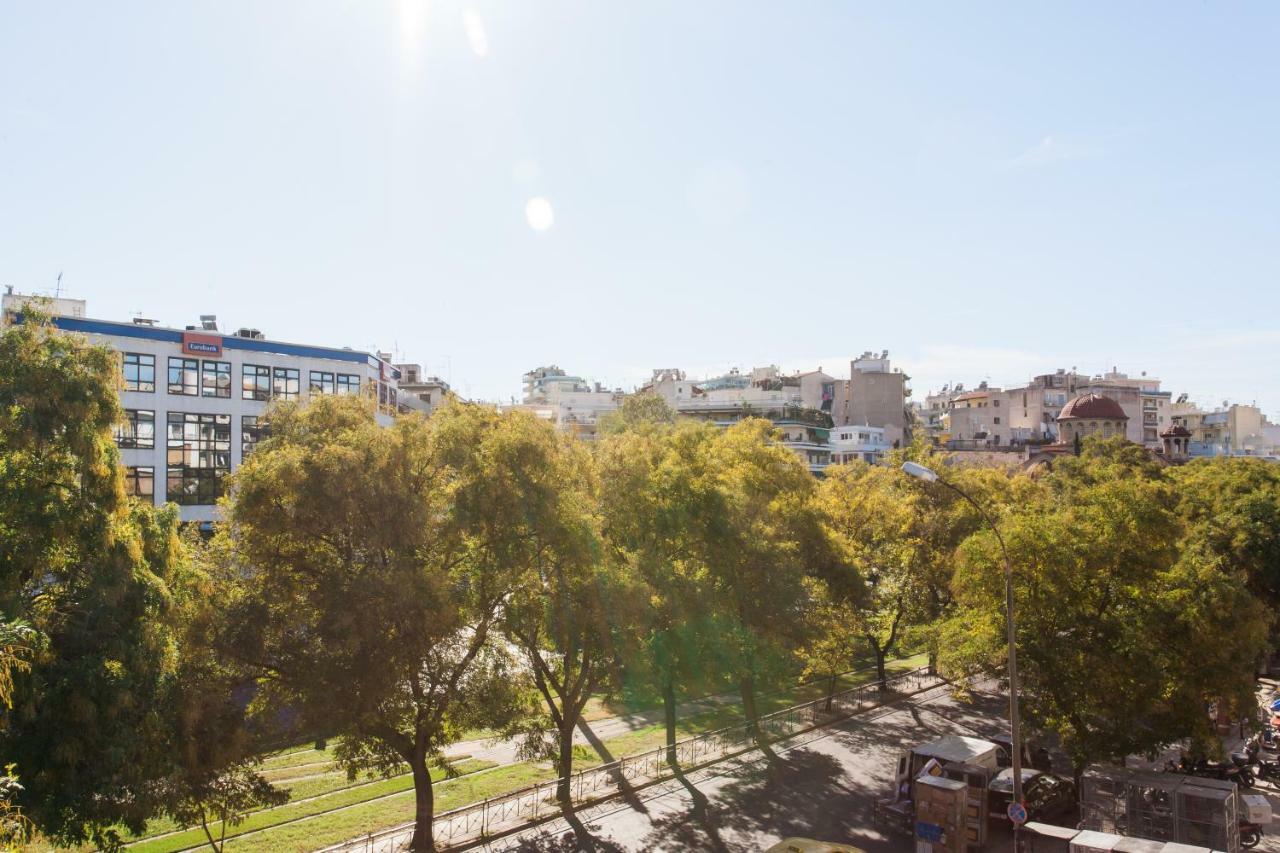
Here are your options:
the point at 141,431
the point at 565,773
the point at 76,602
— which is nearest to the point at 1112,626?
the point at 565,773

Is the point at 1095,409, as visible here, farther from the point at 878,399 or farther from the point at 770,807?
the point at 770,807

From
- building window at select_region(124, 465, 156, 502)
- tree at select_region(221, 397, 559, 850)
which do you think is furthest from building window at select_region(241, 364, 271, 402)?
tree at select_region(221, 397, 559, 850)

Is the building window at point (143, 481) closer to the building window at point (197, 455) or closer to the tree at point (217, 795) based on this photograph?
the building window at point (197, 455)

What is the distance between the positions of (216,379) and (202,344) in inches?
76.9

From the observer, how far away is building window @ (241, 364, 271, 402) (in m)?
46.8

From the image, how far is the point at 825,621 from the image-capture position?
27.6 m

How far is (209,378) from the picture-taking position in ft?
149

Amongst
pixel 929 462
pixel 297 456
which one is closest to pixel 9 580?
pixel 297 456

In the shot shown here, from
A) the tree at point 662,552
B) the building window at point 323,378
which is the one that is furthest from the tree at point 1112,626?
the building window at point 323,378

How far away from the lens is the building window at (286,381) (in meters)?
48.2

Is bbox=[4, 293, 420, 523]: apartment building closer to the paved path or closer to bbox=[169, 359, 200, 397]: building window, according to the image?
bbox=[169, 359, 200, 397]: building window

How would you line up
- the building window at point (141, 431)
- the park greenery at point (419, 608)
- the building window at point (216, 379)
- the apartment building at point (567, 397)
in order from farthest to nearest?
the apartment building at point (567, 397), the building window at point (216, 379), the building window at point (141, 431), the park greenery at point (419, 608)

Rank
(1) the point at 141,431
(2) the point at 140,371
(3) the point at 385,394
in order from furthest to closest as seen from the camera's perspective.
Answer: (3) the point at 385,394 < (2) the point at 140,371 < (1) the point at 141,431

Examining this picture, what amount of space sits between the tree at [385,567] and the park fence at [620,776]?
Answer: 1197mm
